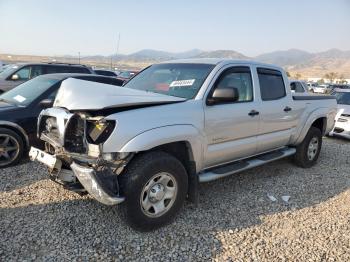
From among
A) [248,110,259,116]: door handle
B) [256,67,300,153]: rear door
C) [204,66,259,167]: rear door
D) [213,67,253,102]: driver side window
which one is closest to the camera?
[204,66,259,167]: rear door

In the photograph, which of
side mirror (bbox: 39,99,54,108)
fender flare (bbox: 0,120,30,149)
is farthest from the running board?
fender flare (bbox: 0,120,30,149)

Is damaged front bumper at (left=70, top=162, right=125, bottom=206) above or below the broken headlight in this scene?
below

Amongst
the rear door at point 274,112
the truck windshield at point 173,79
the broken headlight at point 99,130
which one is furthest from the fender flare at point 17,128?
the rear door at point 274,112

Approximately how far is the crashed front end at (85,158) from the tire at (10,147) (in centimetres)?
207

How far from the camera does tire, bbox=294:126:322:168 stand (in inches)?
240

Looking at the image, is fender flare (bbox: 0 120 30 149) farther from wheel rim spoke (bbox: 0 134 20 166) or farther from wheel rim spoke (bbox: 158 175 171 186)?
wheel rim spoke (bbox: 158 175 171 186)

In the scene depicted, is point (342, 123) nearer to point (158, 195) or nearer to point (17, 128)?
point (158, 195)

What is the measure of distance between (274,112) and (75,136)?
3061 millimetres

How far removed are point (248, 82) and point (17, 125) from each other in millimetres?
3755

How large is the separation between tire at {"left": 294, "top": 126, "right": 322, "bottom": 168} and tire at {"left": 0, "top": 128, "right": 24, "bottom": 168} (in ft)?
16.2

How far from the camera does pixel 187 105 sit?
12.2 feet

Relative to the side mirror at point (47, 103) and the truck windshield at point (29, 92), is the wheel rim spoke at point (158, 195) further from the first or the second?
the truck windshield at point (29, 92)

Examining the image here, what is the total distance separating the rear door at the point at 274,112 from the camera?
486cm

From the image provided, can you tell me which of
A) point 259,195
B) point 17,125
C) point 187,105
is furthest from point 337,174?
point 17,125
